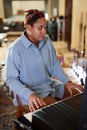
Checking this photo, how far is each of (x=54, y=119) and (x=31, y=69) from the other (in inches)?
→ 23.4

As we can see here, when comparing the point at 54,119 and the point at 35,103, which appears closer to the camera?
the point at 54,119

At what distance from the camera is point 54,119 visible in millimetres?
878

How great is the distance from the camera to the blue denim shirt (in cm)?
135

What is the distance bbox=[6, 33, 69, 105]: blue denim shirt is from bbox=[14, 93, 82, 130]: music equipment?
0.32 m

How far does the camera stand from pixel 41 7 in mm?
5734

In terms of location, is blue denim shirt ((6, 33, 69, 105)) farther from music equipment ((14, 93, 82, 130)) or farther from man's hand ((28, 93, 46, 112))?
music equipment ((14, 93, 82, 130))

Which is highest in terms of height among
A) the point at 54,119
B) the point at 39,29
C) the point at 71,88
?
the point at 39,29

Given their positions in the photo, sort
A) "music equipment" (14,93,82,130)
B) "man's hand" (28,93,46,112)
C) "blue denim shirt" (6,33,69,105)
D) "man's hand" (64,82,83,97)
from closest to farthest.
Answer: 1. "music equipment" (14,93,82,130)
2. "man's hand" (28,93,46,112)
3. "blue denim shirt" (6,33,69,105)
4. "man's hand" (64,82,83,97)

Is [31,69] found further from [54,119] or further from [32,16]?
[54,119]

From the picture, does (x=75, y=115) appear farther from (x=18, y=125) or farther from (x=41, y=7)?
(x=41, y=7)

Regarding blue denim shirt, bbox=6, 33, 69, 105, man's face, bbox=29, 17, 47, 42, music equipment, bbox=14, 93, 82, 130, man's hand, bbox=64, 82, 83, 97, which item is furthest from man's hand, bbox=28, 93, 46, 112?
man's face, bbox=29, 17, 47, 42

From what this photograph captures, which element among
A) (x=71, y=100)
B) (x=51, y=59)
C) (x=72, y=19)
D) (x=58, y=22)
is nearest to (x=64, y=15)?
(x=58, y=22)

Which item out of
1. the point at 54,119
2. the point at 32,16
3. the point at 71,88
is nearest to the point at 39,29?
the point at 32,16

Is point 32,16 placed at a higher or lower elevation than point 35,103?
higher
